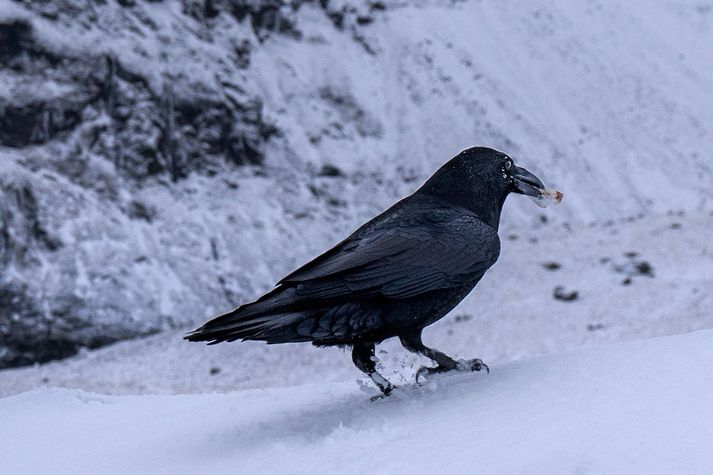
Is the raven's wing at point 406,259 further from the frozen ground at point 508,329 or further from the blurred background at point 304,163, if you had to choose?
the frozen ground at point 508,329

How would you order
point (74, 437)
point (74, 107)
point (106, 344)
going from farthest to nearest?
point (74, 107)
point (106, 344)
point (74, 437)

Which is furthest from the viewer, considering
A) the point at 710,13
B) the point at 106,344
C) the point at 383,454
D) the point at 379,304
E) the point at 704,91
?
the point at 710,13

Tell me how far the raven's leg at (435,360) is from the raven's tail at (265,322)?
0.56 meters

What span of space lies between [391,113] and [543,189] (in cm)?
2349

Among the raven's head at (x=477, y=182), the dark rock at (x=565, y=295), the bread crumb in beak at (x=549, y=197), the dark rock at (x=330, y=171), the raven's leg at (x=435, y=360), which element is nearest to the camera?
the raven's leg at (x=435, y=360)

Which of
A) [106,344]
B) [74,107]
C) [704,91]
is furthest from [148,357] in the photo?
[704,91]

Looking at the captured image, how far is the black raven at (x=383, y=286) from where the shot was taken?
3896 millimetres

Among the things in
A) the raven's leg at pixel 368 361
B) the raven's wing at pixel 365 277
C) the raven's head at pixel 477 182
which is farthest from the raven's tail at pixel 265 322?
the raven's head at pixel 477 182

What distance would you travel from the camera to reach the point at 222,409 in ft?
16.6

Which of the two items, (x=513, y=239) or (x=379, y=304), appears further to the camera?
(x=513, y=239)

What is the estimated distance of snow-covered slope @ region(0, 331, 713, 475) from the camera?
3.18m

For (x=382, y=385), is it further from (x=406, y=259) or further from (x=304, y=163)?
(x=304, y=163)

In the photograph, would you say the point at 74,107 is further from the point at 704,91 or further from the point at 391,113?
the point at 704,91

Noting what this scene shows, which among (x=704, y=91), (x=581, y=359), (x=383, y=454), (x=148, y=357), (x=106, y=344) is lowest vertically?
(x=106, y=344)
